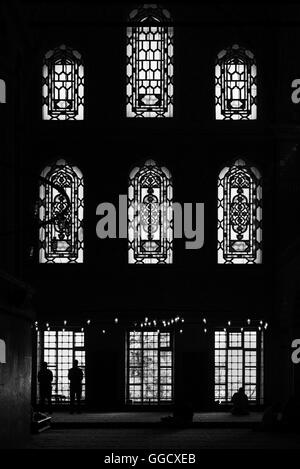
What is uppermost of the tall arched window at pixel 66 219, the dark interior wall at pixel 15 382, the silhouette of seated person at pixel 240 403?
the tall arched window at pixel 66 219

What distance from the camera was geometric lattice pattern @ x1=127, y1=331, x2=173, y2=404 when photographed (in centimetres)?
3120

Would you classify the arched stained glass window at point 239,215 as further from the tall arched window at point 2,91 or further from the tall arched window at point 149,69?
the tall arched window at point 2,91

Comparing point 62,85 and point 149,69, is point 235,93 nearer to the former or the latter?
point 149,69

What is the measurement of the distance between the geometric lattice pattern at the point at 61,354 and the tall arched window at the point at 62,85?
5632mm

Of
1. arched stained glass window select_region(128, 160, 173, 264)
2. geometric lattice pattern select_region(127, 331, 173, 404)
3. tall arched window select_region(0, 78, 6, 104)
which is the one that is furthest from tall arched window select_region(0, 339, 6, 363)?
geometric lattice pattern select_region(127, 331, 173, 404)

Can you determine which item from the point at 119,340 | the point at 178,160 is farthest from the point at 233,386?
the point at 178,160

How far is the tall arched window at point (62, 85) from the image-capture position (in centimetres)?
3123

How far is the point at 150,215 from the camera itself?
31156mm

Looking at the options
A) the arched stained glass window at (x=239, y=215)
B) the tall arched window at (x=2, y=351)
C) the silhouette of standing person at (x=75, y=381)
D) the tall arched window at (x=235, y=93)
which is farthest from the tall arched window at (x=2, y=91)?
the tall arched window at (x=235, y=93)

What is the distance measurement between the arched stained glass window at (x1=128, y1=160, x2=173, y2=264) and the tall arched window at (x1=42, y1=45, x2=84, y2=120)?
90.1 inches

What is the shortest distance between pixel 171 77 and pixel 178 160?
2159 mm

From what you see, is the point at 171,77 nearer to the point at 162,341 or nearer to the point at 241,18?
the point at 241,18

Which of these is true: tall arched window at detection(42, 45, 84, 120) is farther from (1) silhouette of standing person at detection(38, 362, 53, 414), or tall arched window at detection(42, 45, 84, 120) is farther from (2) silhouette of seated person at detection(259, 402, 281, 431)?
(2) silhouette of seated person at detection(259, 402, 281, 431)

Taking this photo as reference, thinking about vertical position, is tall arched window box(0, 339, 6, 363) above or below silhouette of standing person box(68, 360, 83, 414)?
above
